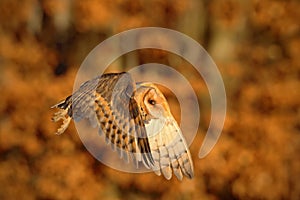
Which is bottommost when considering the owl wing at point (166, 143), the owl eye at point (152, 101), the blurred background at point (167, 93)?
the owl wing at point (166, 143)

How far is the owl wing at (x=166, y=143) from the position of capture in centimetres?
111

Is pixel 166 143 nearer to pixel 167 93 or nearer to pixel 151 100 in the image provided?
pixel 151 100

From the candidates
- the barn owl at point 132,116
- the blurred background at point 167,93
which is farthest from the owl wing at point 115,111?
the blurred background at point 167,93

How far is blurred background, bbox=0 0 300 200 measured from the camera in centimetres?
186

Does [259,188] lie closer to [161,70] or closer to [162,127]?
[161,70]

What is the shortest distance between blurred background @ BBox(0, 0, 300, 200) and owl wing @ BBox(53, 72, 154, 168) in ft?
2.33

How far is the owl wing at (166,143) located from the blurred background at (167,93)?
0.65m

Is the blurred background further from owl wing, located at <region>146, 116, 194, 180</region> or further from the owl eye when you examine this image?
the owl eye

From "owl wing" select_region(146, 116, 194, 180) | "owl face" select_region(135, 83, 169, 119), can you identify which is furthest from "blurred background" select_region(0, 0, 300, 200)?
"owl face" select_region(135, 83, 169, 119)

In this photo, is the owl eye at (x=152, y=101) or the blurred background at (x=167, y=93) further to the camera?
the blurred background at (x=167, y=93)

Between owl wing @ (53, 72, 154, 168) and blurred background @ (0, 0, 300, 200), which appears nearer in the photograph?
owl wing @ (53, 72, 154, 168)

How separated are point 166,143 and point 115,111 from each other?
14 cm

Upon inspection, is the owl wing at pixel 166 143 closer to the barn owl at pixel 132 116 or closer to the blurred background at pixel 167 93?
the barn owl at pixel 132 116

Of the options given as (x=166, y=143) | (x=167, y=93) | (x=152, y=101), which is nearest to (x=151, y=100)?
(x=152, y=101)
